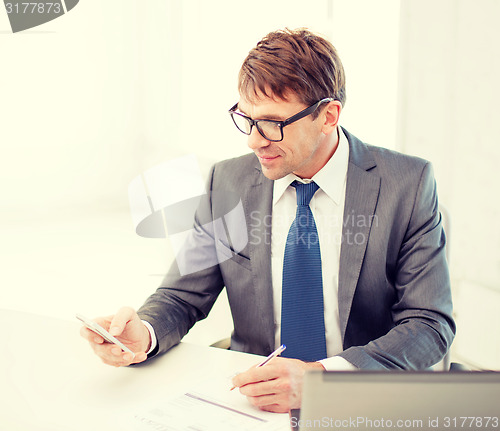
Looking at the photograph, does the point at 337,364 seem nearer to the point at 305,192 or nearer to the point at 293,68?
the point at 305,192

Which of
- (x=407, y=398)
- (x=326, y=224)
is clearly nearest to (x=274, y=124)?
(x=326, y=224)

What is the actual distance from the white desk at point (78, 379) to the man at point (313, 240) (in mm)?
96

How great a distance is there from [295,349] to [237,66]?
2.00 m

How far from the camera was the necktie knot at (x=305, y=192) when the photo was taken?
5.30 ft

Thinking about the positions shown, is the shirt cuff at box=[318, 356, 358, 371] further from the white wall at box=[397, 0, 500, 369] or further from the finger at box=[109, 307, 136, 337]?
the white wall at box=[397, 0, 500, 369]

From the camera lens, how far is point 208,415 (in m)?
1.11

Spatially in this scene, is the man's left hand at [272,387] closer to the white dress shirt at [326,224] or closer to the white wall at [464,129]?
the white dress shirt at [326,224]

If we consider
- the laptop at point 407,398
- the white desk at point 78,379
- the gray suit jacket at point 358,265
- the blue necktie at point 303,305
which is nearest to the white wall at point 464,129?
the gray suit jacket at point 358,265

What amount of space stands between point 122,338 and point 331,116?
2.74 feet

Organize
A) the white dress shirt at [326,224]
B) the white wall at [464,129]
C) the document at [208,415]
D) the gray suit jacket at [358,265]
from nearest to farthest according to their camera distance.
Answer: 1. the document at [208,415]
2. the gray suit jacket at [358,265]
3. the white dress shirt at [326,224]
4. the white wall at [464,129]

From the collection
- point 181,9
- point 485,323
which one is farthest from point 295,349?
point 181,9

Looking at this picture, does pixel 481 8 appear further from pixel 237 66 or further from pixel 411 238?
pixel 411 238

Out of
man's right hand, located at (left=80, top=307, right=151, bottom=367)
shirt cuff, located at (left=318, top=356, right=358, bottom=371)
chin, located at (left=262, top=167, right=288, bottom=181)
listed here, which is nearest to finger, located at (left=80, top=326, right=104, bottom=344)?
man's right hand, located at (left=80, top=307, right=151, bottom=367)

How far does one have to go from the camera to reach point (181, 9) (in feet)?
10.6
